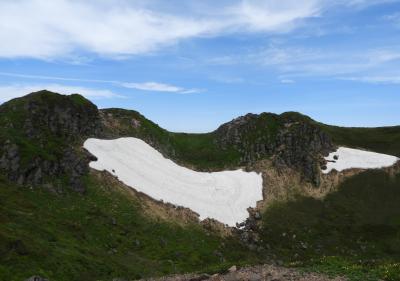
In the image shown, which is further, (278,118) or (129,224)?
(278,118)

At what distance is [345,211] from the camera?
86438 mm

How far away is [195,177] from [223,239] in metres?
18.9

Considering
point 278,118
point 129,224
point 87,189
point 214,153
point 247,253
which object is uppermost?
point 278,118

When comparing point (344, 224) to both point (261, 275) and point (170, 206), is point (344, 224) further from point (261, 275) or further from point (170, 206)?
point (261, 275)

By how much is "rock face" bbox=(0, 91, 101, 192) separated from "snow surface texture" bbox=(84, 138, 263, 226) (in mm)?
3617

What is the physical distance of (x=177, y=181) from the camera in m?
82.1

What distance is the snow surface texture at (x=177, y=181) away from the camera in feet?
249

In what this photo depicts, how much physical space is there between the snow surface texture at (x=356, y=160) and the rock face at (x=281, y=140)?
2.32m

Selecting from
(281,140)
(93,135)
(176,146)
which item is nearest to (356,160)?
(281,140)

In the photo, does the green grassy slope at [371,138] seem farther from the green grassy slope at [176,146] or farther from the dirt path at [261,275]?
the dirt path at [261,275]

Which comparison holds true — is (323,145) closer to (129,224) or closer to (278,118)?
(278,118)

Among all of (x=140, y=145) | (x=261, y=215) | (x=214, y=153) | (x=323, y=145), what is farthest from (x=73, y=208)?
(x=323, y=145)

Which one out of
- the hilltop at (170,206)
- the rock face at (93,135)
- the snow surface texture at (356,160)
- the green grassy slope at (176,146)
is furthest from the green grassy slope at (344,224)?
the green grassy slope at (176,146)

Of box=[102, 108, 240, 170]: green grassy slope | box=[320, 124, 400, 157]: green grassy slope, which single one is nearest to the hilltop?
→ box=[102, 108, 240, 170]: green grassy slope
